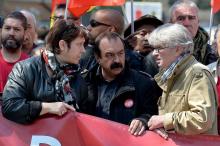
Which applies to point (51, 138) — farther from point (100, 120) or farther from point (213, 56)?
point (213, 56)

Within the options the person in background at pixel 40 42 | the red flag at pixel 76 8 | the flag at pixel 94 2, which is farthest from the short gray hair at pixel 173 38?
the red flag at pixel 76 8

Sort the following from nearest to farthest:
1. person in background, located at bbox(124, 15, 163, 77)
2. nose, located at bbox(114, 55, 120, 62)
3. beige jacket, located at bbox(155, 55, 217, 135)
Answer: beige jacket, located at bbox(155, 55, 217, 135)
nose, located at bbox(114, 55, 120, 62)
person in background, located at bbox(124, 15, 163, 77)

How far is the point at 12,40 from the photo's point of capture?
6.16 metres

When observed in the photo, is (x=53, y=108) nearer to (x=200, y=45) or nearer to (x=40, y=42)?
(x=200, y=45)

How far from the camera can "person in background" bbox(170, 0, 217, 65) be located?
20.5 ft

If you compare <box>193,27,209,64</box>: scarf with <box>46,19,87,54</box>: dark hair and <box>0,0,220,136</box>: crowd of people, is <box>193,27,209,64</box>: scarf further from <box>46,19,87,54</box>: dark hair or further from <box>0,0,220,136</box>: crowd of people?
<box>46,19,87,54</box>: dark hair

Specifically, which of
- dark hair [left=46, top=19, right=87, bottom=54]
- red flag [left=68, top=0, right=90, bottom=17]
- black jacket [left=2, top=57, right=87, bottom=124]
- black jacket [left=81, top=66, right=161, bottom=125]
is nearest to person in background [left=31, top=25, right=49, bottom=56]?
red flag [left=68, top=0, right=90, bottom=17]

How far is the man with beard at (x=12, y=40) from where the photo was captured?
597 centimetres

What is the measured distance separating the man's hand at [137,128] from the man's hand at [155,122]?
54 mm

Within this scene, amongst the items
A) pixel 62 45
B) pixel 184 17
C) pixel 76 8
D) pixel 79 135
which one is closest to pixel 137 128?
pixel 79 135

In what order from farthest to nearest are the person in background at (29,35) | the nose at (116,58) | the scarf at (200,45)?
the person in background at (29,35), the scarf at (200,45), the nose at (116,58)

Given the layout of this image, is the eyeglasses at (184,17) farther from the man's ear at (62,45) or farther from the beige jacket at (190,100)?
the man's ear at (62,45)

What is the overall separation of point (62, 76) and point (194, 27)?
7.03 ft

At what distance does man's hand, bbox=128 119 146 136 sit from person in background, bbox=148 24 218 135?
0.06 metres
